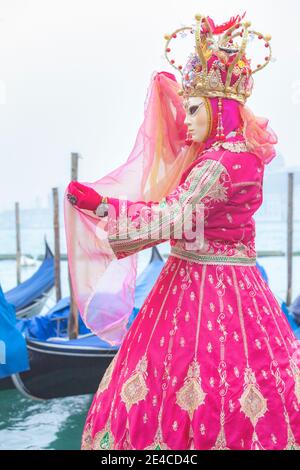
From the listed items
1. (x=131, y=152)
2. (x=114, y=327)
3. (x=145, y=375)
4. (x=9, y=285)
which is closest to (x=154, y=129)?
(x=131, y=152)

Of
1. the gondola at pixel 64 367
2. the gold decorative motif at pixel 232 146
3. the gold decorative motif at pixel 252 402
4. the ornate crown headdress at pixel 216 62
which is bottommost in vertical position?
the gondola at pixel 64 367

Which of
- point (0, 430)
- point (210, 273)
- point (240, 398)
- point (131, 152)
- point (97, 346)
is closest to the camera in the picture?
point (240, 398)

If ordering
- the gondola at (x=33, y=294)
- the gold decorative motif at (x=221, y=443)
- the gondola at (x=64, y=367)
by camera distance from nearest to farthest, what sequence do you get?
1. the gold decorative motif at (x=221, y=443)
2. the gondola at (x=64, y=367)
3. the gondola at (x=33, y=294)

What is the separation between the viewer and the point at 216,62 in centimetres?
170

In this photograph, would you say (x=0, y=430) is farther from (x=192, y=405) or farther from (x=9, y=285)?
(x=9, y=285)

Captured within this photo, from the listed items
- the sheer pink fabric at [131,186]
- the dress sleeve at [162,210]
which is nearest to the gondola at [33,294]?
the sheer pink fabric at [131,186]

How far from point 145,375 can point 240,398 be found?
0.25 m

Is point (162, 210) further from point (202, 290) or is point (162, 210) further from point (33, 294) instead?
point (33, 294)

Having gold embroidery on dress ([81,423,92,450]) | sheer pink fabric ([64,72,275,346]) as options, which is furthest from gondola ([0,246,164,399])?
gold embroidery on dress ([81,423,92,450])

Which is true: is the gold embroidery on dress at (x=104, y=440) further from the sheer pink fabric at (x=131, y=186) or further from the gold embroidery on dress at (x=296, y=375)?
the gold embroidery on dress at (x=296, y=375)

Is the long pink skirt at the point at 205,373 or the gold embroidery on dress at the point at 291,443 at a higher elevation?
the long pink skirt at the point at 205,373

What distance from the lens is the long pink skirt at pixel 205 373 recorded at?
156cm

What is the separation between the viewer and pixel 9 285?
13.9 metres

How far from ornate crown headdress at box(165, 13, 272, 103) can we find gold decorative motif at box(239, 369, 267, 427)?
77 centimetres
